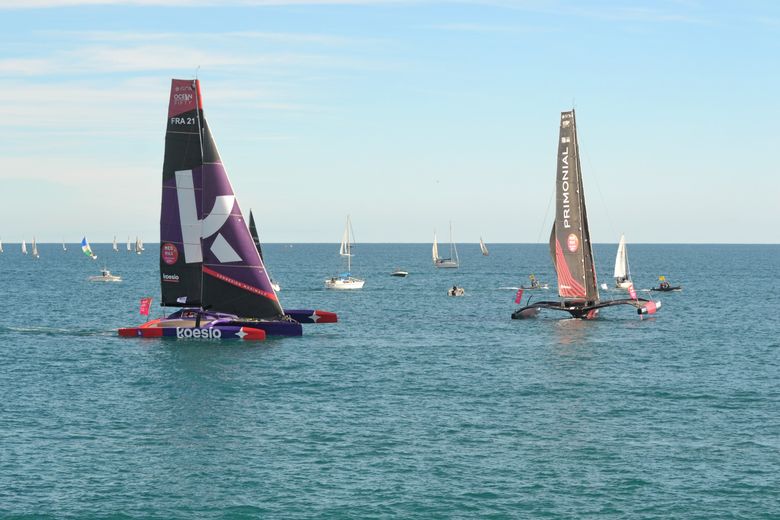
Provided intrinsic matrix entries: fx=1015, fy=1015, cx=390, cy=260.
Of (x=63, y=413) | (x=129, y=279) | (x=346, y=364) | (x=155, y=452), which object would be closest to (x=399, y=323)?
(x=346, y=364)

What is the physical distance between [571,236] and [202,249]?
1207 inches

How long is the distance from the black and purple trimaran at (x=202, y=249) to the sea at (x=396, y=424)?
64.7 inches

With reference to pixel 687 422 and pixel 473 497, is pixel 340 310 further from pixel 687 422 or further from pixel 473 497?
pixel 473 497

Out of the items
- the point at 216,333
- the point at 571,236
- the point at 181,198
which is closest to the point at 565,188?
the point at 571,236

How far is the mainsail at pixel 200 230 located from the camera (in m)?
67.4

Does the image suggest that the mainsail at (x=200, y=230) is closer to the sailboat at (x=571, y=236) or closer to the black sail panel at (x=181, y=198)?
the black sail panel at (x=181, y=198)

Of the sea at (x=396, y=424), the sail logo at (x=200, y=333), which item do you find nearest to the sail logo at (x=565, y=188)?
the sea at (x=396, y=424)

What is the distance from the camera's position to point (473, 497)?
32719 mm

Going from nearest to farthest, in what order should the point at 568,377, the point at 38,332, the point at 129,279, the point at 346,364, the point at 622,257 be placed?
the point at 568,377 → the point at 346,364 → the point at 38,332 → the point at 622,257 → the point at 129,279

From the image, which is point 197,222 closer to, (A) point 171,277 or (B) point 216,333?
(A) point 171,277

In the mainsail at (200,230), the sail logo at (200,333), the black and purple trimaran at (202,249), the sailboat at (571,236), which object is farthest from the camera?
the sailboat at (571,236)

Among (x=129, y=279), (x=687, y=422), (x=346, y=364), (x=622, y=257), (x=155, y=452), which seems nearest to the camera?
(x=155, y=452)

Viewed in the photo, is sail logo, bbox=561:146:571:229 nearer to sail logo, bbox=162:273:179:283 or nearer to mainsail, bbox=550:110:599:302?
mainsail, bbox=550:110:599:302

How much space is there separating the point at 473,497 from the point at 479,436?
8256 millimetres
